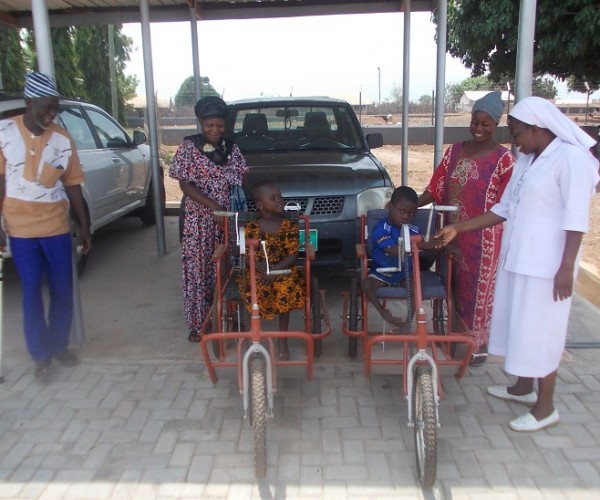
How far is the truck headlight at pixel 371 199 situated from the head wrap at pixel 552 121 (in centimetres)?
219

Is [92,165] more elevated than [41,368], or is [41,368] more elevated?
[92,165]

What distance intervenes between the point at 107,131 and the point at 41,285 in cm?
377

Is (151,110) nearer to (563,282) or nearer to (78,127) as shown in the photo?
(78,127)

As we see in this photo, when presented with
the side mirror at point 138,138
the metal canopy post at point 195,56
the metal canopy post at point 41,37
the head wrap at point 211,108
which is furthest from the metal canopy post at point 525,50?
the side mirror at point 138,138

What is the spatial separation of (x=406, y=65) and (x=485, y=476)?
19.6 ft

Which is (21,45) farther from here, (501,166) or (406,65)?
(501,166)

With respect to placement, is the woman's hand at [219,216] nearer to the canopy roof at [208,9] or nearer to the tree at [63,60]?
the canopy roof at [208,9]

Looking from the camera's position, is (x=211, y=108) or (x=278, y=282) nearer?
(x=278, y=282)

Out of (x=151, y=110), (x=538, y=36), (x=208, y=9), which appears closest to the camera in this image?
(x=151, y=110)

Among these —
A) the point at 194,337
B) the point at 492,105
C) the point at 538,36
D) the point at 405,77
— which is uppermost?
the point at 538,36

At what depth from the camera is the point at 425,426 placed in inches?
108

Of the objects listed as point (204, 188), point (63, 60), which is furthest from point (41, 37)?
point (63, 60)

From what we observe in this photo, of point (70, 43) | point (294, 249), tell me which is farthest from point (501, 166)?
point (70, 43)

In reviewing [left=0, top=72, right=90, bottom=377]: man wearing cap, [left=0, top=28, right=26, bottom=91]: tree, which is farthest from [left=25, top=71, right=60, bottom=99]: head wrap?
[left=0, top=28, right=26, bottom=91]: tree
